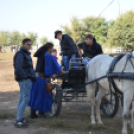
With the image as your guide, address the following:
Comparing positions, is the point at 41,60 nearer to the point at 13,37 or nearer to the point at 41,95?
the point at 41,95

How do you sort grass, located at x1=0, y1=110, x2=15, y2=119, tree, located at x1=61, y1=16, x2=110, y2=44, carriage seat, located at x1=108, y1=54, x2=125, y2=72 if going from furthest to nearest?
1. tree, located at x1=61, y1=16, x2=110, y2=44
2. grass, located at x1=0, y1=110, x2=15, y2=119
3. carriage seat, located at x1=108, y1=54, x2=125, y2=72

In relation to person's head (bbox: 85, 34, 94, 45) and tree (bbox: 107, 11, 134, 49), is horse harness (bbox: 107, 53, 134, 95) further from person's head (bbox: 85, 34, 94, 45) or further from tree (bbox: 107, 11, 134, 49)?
tree (bbox: 107, 11, 134, 49)

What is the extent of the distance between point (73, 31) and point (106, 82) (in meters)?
36.1

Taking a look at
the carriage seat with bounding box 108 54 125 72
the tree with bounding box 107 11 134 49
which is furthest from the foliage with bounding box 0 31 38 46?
the carriage seat with bounding box 108 54 125 72

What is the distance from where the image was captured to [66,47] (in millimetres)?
5785

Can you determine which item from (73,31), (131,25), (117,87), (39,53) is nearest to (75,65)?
(39,53)

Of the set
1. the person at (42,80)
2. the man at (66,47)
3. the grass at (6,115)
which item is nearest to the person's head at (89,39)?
the man at (66,47)

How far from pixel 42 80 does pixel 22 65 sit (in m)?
0.98

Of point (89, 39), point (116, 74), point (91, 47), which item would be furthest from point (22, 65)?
point (91, 47)

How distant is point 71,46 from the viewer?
5.66 meters

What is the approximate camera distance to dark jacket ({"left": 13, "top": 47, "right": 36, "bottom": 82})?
4.38m

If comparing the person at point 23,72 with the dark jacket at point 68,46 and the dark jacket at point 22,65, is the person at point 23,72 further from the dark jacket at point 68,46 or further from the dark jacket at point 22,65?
the dark jacket at point 68,46

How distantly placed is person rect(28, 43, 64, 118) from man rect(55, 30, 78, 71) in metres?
0.63

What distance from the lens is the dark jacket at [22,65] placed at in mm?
4379
